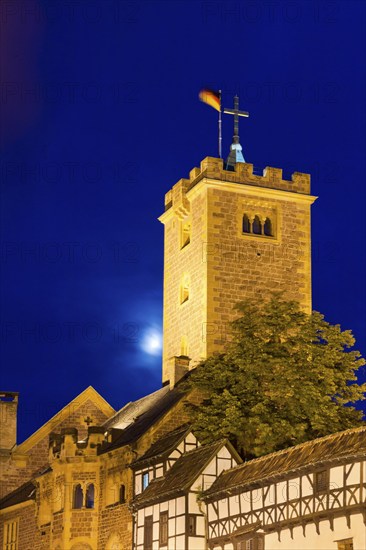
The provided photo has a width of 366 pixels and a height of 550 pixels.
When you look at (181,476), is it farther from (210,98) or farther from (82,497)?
(210,98)

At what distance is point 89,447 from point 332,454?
18.4 m

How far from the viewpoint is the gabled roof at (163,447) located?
45656 millimetres

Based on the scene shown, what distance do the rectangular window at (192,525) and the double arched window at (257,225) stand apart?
18.5m

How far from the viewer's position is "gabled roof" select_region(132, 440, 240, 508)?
42062 mm

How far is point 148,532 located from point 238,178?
19.1m

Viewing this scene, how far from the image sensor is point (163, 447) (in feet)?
153

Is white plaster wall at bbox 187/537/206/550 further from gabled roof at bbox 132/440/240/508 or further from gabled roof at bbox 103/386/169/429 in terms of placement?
gabled roof at bbox 103/386/169/429

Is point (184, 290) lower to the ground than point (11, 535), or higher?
higher

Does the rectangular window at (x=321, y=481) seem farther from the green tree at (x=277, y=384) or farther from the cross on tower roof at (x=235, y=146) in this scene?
the cross on tower roof at (x=235, y=146)

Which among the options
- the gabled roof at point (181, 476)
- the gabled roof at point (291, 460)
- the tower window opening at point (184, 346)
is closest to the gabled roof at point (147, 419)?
the tower window opening at point (184, 346)

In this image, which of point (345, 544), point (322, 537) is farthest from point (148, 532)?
point (345, 544)

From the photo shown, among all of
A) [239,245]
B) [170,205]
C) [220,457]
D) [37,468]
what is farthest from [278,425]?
[37,468]

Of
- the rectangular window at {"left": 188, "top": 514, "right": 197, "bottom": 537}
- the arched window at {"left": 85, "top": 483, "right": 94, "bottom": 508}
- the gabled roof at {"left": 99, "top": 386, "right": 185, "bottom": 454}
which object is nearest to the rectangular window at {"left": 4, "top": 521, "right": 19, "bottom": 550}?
the arched window at {"left": 85, "top": 483, "right": 94, "bottom": 508}

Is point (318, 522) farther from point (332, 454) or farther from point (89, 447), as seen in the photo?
point (89, 447)
